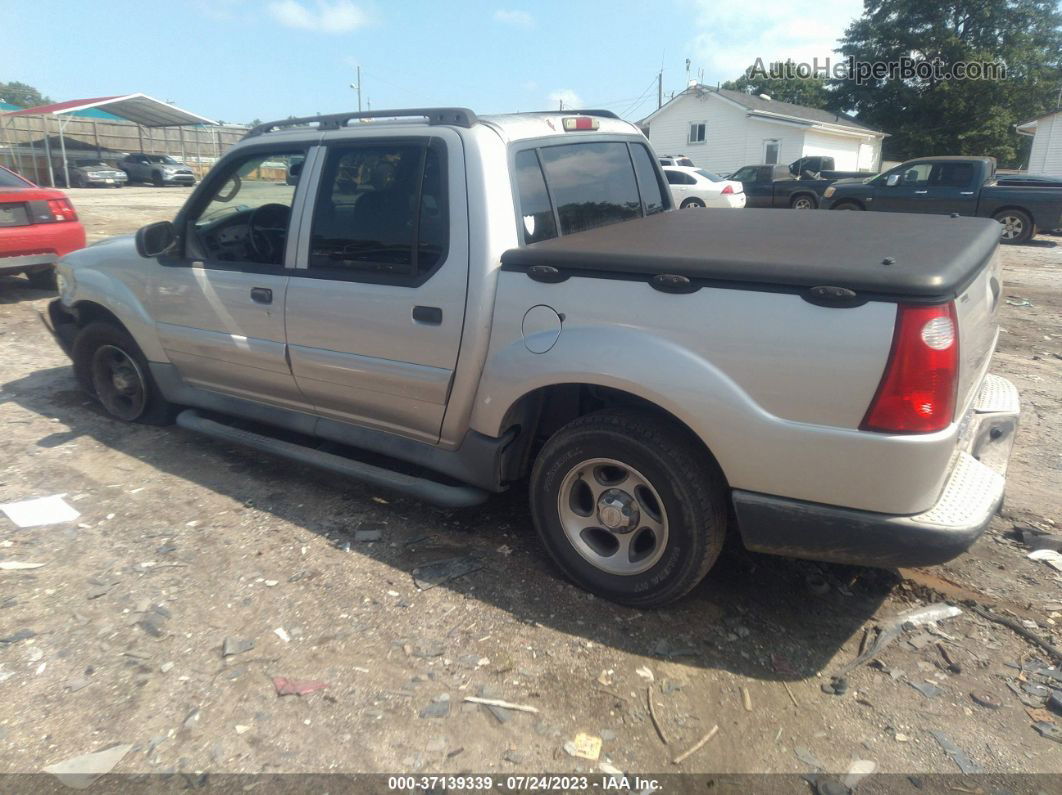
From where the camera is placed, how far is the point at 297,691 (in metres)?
2.73

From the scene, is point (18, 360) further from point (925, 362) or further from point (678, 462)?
point (925, 362)

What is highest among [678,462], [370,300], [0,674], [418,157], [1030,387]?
[418,157]

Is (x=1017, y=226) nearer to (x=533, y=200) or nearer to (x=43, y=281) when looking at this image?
(x=533, y=200)

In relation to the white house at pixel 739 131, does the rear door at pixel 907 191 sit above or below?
below

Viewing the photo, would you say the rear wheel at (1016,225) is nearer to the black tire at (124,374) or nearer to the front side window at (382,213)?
the front side window at (382,213)

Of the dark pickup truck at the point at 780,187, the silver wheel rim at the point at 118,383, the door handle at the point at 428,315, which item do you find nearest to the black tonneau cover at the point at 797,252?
the door handle at the point at 428,315

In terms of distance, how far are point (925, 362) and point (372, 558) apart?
2462mm

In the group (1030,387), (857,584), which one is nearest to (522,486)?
(857,584)

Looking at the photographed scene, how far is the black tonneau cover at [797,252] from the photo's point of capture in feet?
8.02

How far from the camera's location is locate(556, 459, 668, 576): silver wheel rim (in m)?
3.05

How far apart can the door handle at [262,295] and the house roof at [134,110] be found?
101 ft

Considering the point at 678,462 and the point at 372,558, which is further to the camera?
the point at 372,558

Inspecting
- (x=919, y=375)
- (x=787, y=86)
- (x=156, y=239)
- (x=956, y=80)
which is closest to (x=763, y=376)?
(x=919, y=375)

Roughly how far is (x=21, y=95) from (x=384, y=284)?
163 meters
